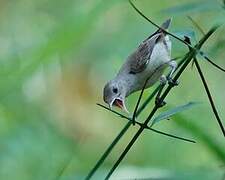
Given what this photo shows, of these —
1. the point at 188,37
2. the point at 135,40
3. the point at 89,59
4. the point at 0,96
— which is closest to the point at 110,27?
the point at 89,59

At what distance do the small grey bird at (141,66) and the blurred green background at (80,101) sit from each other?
24 millimetres

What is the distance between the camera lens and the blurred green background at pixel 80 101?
4.37 feet

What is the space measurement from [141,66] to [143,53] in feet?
0.08

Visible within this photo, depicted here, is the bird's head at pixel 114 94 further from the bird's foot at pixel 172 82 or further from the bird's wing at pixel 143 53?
the bird's foot at pixel 172 82

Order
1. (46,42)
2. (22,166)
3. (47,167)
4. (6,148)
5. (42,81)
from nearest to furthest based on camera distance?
(46,42)
(47,167)
(6,148)
(22,166)
(42,81)

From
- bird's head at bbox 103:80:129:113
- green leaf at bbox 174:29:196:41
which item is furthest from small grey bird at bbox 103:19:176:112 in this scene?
green leaf at bbox 174:29:196:41

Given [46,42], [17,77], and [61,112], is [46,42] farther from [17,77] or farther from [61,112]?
[61,112]

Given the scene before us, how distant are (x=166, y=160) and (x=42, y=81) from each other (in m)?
0.69

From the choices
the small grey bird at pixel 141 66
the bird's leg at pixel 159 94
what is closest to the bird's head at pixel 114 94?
the small grey bird at pixel 141 66

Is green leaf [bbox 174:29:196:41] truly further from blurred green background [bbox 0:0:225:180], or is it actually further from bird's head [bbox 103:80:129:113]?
bird's head [bbox 103:80:129:113]

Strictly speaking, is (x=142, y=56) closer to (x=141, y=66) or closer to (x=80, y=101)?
(x=141, y=66)

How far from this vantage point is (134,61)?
1.23 m

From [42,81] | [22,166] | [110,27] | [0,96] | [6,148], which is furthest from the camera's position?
[110,27]

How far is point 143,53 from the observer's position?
1237mm
